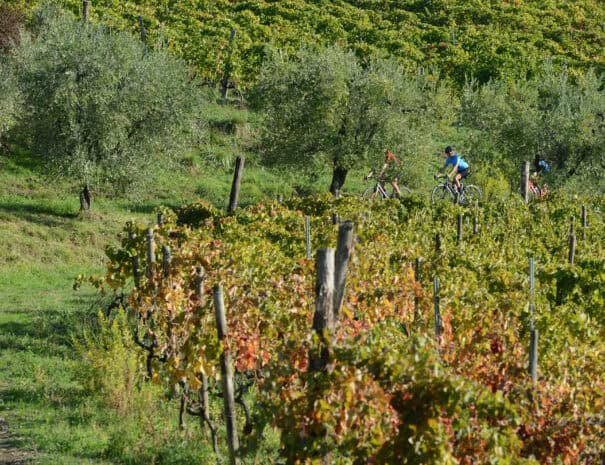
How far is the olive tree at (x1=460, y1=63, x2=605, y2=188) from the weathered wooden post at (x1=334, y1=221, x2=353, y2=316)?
27566mm

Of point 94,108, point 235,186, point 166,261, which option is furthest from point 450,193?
point 166,261

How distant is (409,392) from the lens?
19.6 ft

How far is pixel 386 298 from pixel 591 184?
24.5 meters

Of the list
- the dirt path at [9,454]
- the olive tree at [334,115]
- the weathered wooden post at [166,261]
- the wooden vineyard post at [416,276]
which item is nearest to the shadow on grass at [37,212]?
the olive tree at [334,115]

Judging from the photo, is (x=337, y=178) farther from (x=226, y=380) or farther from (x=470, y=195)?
(x=226, y=380)

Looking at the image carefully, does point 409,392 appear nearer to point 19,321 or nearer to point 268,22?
point 19,321

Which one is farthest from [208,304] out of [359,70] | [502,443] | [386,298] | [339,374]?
[359,70]

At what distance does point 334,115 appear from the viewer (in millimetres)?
30734

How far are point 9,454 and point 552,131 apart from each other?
91.5 ft

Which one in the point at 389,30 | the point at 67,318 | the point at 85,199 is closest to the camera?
the point at 67,318

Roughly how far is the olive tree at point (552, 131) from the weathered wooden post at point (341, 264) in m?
27.6

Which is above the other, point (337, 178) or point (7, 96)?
point (7, 96)

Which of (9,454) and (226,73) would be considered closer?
(9,454)

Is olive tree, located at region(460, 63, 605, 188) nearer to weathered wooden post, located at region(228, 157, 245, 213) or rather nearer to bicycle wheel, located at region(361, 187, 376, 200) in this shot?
bicycle wheel, located at region(361, 187, 376, 200)
